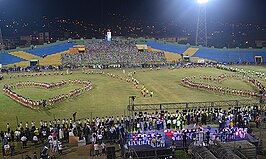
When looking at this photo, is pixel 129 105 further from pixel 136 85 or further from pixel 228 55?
pixel 228 55

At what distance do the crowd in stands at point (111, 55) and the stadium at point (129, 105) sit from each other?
235 mm

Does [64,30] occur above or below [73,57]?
above

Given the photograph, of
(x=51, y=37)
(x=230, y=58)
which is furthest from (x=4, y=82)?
(x=51, y=37)

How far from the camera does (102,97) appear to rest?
112 ft

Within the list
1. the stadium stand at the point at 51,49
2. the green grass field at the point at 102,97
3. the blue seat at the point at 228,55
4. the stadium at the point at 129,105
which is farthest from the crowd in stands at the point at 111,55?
the green grass field at the point at 102,97

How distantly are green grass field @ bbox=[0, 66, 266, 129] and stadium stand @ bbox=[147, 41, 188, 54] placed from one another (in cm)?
2723

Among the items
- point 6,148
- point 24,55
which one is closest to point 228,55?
point 24,55

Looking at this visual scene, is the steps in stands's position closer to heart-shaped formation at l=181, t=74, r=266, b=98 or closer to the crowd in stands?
the crowd in stands

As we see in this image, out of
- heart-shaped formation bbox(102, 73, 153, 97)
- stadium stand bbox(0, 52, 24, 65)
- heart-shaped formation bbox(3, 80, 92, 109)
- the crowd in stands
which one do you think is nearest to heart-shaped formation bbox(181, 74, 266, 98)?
heart-shaped formation bbox(102, 73, 153, 97)

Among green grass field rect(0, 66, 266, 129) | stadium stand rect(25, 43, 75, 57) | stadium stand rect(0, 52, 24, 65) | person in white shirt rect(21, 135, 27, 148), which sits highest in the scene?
stadium stand rect(25, 43, 75, 57)

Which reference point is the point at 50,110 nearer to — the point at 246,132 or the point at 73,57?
the point at 246,132

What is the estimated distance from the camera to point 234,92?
115 feet

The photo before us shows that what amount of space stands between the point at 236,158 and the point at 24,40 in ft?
315

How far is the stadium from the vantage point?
18875mm
